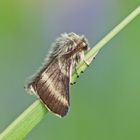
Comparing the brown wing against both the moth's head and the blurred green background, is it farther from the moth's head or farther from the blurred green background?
the blurred green background

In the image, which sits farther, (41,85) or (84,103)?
(84,103)

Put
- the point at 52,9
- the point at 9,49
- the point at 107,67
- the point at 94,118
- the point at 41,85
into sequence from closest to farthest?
1. the point at 41,85
2. the point at 94,118
3. the point at 107,67
4. the point at 9,49
5. the point at 52,9

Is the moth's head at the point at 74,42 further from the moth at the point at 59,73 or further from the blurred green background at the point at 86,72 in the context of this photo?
the blurred green background at the point at 86,72

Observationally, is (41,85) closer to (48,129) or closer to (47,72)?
(47,72)

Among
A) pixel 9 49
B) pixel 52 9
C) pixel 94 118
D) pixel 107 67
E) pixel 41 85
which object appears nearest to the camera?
pixel 41 85

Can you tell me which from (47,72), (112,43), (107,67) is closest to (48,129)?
(107,67)

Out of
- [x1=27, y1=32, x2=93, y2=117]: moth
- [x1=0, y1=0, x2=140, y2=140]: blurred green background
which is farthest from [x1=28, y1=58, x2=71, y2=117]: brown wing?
[x1=0, y1=0, x2=140, y2=140]: blurred green background

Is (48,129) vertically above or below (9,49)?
below

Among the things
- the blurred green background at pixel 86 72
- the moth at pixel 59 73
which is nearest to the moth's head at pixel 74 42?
the moth at pixel 59 73
